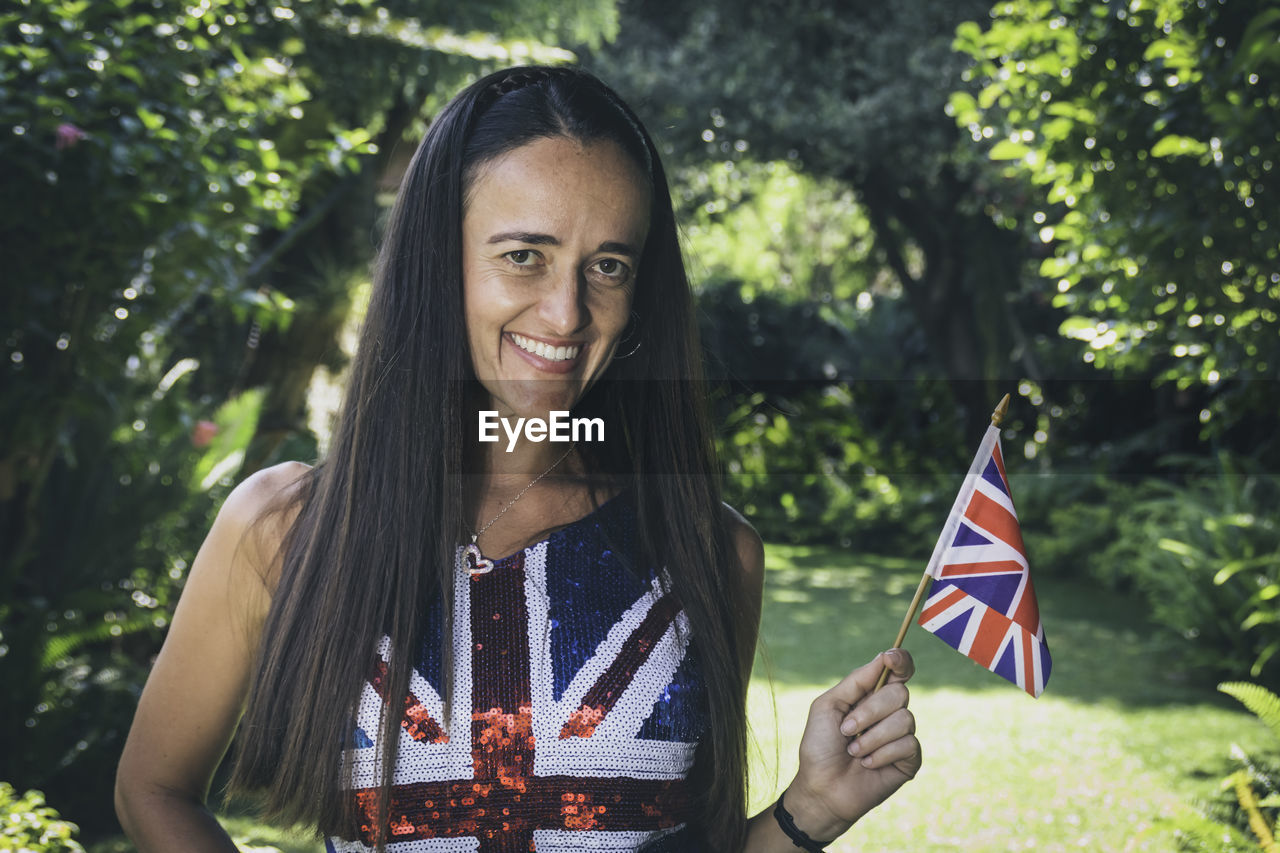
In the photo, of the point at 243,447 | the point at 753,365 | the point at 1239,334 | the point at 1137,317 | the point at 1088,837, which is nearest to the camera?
the point at 1239,334

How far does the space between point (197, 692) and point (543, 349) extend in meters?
0.76

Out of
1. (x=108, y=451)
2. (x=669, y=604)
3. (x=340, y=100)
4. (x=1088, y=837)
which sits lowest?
(x=1088, y=837)

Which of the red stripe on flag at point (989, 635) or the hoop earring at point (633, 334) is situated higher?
the hoop earring at point (633, 334)

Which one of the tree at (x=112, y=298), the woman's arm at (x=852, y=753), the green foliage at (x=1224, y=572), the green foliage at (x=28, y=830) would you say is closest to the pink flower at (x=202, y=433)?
the tree at (x=112, y=298)

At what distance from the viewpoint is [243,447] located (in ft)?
19.7

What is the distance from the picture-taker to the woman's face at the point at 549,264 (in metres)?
1.80

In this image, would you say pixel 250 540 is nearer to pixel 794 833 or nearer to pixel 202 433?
pixel 794 833

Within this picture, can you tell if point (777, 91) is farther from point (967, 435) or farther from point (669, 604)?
point (669, 604)

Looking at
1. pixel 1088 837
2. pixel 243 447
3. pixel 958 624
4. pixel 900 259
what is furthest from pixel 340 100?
pixel 900 259

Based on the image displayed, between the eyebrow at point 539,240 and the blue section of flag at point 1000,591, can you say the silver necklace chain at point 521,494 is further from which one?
the blue section of flag at point 1000,591

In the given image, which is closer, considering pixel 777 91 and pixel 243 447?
pixel 243 447

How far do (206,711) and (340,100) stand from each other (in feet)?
20.4

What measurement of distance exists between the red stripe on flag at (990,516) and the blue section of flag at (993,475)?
34 mm

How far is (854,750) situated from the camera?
1.77 meters
